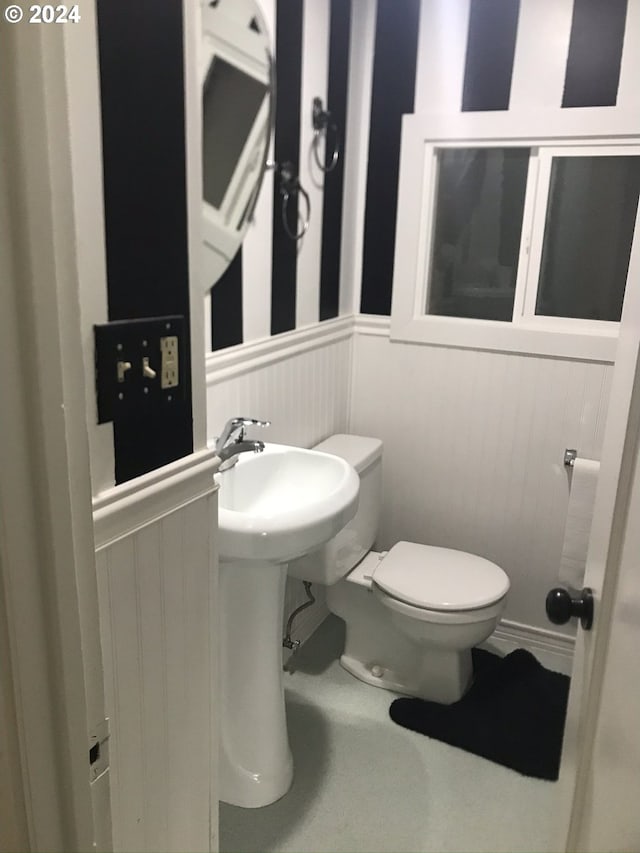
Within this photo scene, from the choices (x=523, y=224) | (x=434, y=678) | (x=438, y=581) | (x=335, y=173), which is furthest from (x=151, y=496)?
(x=523, y=224)

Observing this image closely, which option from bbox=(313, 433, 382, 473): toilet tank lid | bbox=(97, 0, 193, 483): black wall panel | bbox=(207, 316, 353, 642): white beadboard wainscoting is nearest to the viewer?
bbox=(97, 0, 193, 483): black wall panel

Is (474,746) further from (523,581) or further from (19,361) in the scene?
(19,361)

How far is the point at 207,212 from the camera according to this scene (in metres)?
1.66

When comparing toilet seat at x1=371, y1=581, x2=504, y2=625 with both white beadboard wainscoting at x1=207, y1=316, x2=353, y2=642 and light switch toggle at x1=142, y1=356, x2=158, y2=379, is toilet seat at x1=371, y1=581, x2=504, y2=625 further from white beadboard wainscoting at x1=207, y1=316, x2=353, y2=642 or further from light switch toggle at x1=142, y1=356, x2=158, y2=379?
light switch toggle at x1=142, y1=356, x2=158, y2=379

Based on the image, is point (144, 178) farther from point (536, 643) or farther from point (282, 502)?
point (536, 643)

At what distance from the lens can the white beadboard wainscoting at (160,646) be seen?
0.97 meters

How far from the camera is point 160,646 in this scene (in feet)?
3.55

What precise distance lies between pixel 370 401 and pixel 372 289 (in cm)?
42

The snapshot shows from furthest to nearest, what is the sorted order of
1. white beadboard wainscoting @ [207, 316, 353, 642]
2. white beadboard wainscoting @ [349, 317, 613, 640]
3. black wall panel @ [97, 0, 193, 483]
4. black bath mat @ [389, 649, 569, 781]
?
1. white beadboard wainscoting @ [349, 317, 613, 640]
2. black bath mat @ [389, 649, 569, 781]
3. white beadboard wainscoting @ [207, 316, 353, 642]
4. black wall panel @ [97, 0, 193, 483]

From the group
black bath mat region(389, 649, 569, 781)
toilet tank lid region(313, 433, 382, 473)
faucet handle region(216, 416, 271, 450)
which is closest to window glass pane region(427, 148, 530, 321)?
toilet tank lid region(313, 433, 382, 473)

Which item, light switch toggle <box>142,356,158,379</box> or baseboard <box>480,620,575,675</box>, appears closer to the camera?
light switch toggle <box>142,356,158,379</box>

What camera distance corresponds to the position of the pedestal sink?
1.60m

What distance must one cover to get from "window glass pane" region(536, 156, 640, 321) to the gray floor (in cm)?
146

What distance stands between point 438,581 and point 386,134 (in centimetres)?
151
